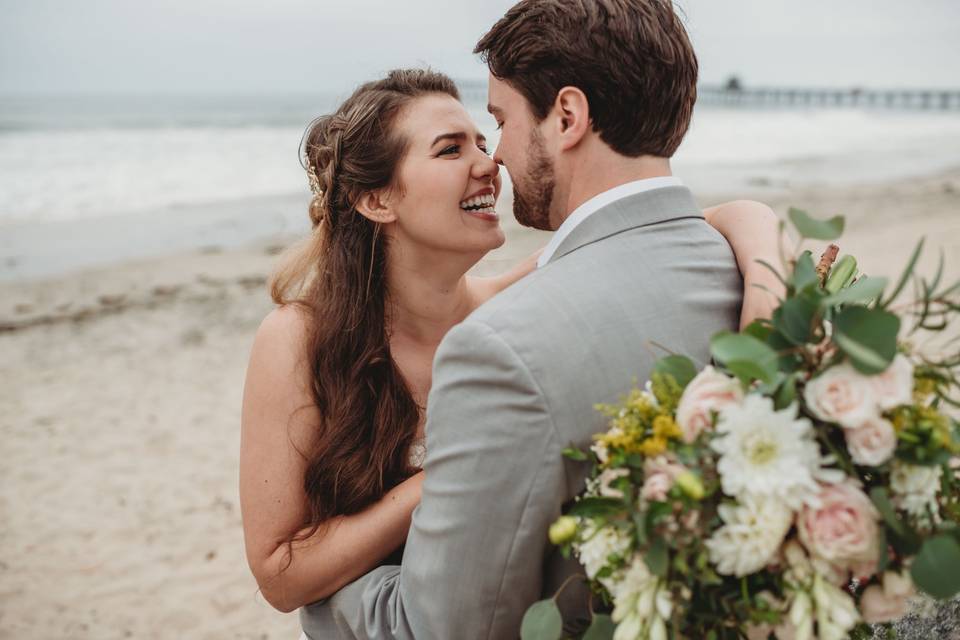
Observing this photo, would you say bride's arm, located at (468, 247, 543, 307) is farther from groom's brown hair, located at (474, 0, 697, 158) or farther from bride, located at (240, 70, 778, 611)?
groom's brown hair, located at (474, 0, 697, 158)

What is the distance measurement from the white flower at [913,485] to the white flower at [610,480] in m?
0.46

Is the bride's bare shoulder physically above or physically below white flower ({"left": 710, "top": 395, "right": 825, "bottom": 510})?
below

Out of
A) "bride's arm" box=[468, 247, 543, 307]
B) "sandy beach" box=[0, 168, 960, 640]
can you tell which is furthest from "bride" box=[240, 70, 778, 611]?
"sandy beach" box=[0, 168, 960, 640]

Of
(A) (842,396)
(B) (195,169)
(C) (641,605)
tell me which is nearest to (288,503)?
(C) (641,605)

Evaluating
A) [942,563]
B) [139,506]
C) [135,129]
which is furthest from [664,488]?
[135,129]

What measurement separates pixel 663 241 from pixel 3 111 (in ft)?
158

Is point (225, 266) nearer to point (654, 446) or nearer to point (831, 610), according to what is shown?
point (654, 446)

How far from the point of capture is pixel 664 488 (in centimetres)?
146

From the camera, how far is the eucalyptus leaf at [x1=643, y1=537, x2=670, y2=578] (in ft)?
4.72

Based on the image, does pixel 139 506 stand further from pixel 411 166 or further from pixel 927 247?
pixel 927 247

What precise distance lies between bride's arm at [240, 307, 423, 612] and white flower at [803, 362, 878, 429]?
1.51 m

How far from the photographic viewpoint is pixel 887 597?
1.53 metres

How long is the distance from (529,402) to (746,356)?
47cm

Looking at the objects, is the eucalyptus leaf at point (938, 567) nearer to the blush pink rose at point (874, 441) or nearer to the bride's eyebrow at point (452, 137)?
the blush pink rose at point (874, 441)
